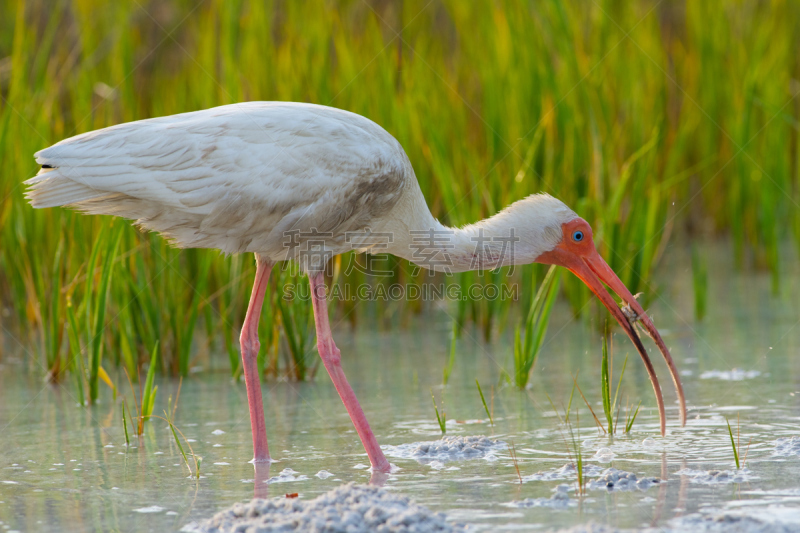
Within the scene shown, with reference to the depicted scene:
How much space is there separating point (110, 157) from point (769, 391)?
136 inches

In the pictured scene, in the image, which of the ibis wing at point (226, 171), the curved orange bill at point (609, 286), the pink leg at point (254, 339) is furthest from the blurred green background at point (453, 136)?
the curved orange bill at point (609, 286)

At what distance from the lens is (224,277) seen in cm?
614

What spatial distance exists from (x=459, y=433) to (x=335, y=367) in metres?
0.68

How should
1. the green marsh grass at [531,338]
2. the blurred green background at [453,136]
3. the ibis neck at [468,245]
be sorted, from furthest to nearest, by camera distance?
the blurred green background at [453,136] → the green marsh grass at [531,338] → the ibis neck at [468,245]

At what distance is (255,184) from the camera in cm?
436

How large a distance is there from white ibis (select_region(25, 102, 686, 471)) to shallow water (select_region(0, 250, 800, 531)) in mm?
281

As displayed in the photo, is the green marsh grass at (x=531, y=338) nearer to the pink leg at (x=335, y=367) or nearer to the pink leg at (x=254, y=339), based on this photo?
the pink leg at (x=335, y=367)

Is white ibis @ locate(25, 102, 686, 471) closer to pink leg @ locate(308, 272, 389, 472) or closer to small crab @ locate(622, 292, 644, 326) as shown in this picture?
pink leg @ locate(308, 272, 389, 472)

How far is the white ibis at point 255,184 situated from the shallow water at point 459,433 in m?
0.28

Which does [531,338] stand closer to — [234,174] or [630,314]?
[630,314]

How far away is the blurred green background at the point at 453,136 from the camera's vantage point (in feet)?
18.7

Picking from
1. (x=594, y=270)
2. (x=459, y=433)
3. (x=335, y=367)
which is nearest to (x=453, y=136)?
(x=594, y=270)

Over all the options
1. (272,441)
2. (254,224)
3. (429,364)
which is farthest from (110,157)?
(429,364)

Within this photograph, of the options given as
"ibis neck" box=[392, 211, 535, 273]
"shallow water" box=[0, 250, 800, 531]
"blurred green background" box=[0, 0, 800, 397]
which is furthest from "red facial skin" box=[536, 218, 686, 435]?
"blurred green background" box=[0, 0, 800, 397]
